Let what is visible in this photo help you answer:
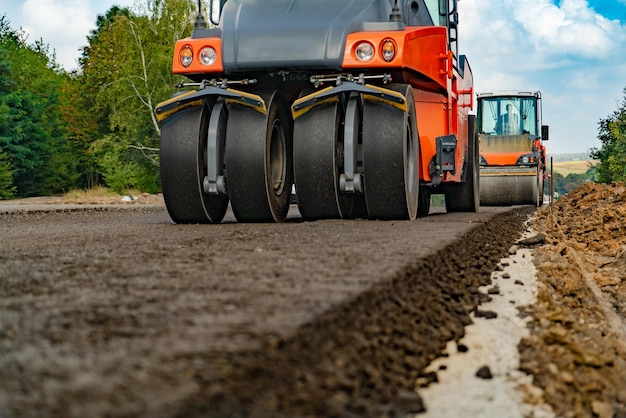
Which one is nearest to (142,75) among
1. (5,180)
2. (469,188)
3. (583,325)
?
(5,180)

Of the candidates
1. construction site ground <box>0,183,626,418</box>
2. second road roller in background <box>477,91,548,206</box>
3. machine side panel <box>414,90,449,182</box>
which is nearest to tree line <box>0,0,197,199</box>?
second road roller in background <box>477,91,548,206</box>

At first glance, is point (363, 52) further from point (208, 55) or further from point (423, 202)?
point (423, 202)

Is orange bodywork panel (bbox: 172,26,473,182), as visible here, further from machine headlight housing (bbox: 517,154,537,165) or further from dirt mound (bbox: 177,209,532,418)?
machine headlight housing (bbox: 517,154,537,165)

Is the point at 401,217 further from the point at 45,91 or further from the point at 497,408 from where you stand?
the point at 45,91

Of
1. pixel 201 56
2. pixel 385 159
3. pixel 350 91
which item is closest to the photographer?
pixel 385 159

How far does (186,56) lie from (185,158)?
976 mm

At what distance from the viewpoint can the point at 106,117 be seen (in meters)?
48.5

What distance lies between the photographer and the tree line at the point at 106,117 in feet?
125

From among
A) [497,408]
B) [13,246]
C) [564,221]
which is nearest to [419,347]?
[497,408]

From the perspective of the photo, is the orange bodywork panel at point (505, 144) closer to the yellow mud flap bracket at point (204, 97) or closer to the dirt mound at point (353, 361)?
the yellow mud flap bracket at point (204, 97)

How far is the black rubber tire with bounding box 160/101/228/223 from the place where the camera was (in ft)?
25.7

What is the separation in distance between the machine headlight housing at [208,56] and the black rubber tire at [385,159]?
1.50m

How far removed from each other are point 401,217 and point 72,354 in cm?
570

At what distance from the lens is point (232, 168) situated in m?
7.70
